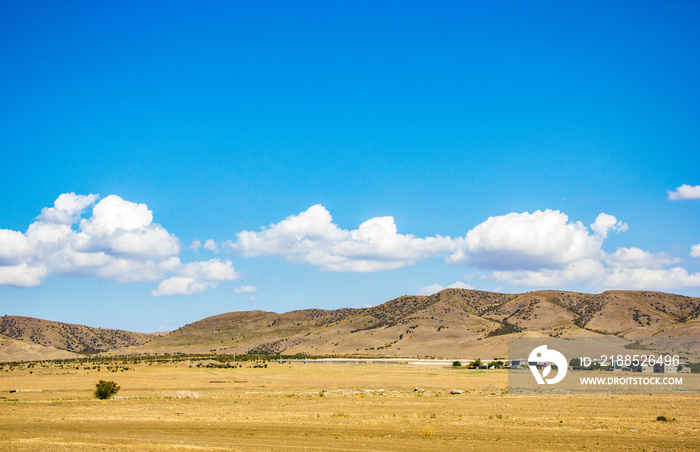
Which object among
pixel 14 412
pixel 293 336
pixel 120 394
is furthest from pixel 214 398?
pixel 293 336

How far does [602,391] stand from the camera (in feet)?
153

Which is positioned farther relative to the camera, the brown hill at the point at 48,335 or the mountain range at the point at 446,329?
the brown hill at the point at 48,335

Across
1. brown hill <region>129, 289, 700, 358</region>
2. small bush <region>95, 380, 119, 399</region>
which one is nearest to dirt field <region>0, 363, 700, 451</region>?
small bush <region>95, 380, 119, 399</region>

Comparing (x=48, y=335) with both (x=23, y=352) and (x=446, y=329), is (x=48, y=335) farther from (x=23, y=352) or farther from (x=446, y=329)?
(x=446, y=329)

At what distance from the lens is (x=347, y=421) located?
28.7 metres

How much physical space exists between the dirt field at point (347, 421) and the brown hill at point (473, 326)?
259 feet

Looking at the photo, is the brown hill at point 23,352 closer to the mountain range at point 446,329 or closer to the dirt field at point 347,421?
the mountain range at point 446,329

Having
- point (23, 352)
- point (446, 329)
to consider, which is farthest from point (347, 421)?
point (446, 329)

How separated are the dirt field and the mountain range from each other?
76.9 m

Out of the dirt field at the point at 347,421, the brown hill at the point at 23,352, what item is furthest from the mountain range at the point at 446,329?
the dirt field at the point at 347,421

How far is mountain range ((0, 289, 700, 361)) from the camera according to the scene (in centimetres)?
13150

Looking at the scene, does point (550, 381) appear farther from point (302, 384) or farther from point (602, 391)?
point (302, 384)

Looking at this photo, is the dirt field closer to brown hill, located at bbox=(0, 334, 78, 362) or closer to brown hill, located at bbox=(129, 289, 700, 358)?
brown hill, located at bbox=(129, 289, 700, 358)

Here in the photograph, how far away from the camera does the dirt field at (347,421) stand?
22703mm
